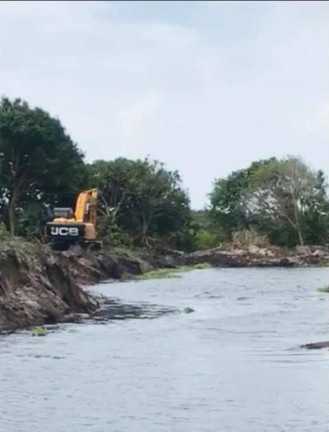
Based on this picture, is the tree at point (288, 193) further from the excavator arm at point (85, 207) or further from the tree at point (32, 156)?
the excavator arm at point (85, 207)

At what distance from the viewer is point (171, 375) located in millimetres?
19031

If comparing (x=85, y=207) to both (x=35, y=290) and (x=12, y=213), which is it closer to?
(x=12, y=213)

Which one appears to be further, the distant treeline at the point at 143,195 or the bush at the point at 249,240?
the bush at the point at 249,240

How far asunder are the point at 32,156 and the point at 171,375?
176ft

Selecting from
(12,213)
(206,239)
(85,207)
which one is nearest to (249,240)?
(206,239)

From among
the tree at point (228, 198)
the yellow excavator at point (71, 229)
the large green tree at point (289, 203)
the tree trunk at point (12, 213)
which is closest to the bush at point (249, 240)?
the large green tree at point (289, 203)

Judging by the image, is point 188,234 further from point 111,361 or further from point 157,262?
point 111,361

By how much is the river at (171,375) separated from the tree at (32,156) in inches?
1539

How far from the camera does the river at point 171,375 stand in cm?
1501

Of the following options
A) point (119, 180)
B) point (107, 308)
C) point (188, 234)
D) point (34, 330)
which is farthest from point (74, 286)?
point (188, 234)

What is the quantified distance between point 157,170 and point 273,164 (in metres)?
16.5

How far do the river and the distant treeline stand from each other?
35.6 m

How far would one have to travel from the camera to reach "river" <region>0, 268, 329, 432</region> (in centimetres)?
1501

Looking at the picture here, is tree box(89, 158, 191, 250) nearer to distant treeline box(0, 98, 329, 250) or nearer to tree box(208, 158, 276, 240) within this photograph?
distant treeline box(0, 98, 329, 250)
